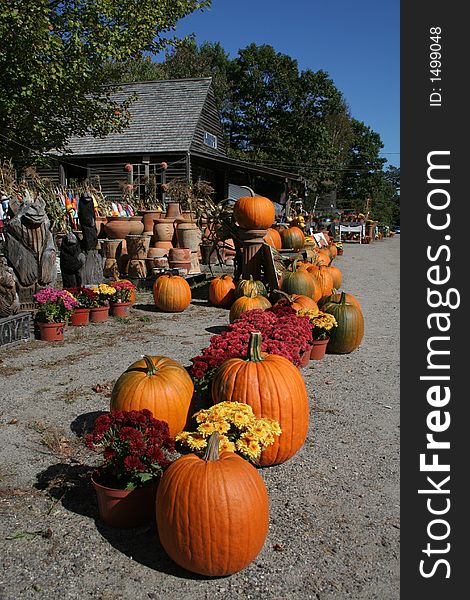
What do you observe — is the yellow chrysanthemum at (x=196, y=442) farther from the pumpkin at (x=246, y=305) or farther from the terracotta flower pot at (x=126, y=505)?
the pumpkin at (x=246, y=305)

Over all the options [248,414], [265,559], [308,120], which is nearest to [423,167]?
[248,414]

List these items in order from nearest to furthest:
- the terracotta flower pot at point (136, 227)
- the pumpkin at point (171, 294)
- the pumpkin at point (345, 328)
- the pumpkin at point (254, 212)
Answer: the pumpkin at point (345, 328)
the pumpkin at point (171, 294)
the pumpkin at point (254, 212)
the terracotta flower pot at point (136, 227)

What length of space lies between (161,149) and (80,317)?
1603 centimetres

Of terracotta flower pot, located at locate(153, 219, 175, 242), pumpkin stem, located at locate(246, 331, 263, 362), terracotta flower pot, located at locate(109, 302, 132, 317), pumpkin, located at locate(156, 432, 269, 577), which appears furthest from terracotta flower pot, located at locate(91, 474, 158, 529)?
terracotta flower pot, located at locate(153, 219, 175, 242)

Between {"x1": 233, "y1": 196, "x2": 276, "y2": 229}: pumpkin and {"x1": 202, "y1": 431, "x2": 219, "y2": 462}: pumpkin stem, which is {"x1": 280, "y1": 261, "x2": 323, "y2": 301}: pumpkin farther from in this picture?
{"x1": 202, "y1": 431, "x2": 219, "y2": 462}: pumpkin stem

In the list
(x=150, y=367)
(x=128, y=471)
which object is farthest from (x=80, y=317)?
(x=128, y=471)

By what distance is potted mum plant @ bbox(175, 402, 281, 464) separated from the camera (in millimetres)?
2936

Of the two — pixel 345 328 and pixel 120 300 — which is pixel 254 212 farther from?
pixel 345 328

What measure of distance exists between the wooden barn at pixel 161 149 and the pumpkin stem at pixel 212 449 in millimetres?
19654

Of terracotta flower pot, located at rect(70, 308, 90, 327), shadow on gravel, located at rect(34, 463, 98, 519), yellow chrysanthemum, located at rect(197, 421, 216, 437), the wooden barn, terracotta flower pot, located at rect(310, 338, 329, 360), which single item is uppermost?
the wooden barn

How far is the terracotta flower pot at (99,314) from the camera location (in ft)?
26.7

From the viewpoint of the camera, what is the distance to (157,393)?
150 inches

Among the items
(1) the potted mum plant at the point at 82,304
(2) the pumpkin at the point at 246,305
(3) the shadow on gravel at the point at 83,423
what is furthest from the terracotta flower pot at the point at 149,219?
(3) the shadow on gravel at the point at 83,423

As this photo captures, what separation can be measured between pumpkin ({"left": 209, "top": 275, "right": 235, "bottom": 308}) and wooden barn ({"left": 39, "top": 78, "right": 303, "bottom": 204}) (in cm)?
1290
